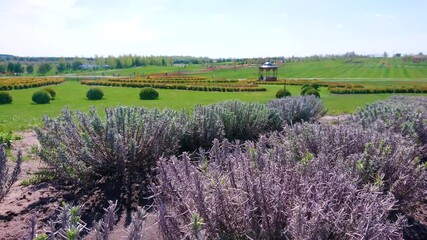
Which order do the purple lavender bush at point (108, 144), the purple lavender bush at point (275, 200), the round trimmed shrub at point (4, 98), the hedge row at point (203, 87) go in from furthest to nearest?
the hedge row at point (203, 87), the round trimmed shrub at point (4, 98), the purple lavender bush at point (108, 144), the purple lavender bush at point (275, 200)

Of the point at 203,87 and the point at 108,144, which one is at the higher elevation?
the point at 108,144

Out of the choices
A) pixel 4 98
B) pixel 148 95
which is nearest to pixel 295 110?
pixel 148 95

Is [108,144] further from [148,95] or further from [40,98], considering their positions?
[148,95]

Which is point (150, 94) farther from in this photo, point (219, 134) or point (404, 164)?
point (404, 164)

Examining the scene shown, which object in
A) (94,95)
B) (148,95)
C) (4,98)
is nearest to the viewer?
(4,98)

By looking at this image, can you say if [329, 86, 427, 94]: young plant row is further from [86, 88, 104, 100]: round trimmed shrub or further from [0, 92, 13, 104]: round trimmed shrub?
[0, 92, 13, 104]: round trimmed shrub

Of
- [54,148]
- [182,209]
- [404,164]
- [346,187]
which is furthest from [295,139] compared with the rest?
[54,148]

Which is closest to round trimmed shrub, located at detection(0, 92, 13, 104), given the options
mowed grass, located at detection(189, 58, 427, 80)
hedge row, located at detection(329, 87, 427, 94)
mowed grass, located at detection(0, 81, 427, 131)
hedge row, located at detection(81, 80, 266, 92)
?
mowed grass, located at detection(0, 81, 427, 131)

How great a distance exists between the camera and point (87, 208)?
392 centimetres

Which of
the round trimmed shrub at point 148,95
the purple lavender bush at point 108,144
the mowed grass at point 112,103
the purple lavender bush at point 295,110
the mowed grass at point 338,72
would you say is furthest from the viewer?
the mowed grass at point 338,72

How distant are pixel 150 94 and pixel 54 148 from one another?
75.9 ft

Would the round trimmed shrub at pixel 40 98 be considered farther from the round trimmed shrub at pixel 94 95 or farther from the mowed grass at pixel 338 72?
the mowed grass at pixel 338 72

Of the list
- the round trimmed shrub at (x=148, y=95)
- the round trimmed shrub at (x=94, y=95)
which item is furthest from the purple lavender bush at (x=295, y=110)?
the round trimmed shrub at (x=94, y=95)

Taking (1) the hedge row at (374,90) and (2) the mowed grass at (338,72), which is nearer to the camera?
(1) the hedge row at (374,90)
